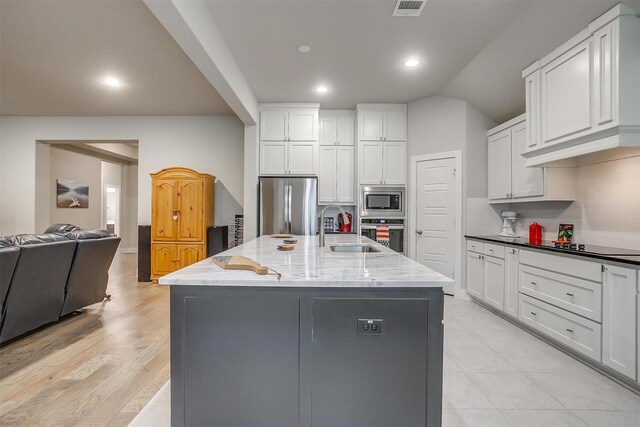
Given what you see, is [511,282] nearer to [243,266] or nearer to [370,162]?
[370,162]

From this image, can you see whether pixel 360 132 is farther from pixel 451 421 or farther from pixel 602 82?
pixel 451 421

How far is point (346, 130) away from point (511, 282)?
316cm

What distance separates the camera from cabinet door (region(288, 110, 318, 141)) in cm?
466

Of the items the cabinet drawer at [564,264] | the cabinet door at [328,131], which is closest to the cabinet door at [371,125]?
the cabinet door at [328,131]

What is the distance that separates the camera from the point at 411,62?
338cm

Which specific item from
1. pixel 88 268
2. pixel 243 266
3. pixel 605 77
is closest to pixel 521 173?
pixel 605 77

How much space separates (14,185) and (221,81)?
5389 mm

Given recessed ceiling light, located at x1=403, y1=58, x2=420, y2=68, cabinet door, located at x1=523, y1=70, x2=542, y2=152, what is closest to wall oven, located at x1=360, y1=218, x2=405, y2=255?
cabinet door, located at x1=523, y1=70, x2=542, y2=152

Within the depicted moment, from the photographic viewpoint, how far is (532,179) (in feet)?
10.7

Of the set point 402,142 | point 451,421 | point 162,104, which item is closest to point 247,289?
point 451,421

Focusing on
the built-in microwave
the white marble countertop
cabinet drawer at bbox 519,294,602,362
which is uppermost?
the built-in microwave

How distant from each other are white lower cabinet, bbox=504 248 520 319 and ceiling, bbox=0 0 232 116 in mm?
4154

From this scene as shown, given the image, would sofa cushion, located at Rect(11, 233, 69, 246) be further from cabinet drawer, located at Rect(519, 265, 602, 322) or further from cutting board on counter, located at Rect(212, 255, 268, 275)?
cabinet drawer, located at Rect(519, 265, 602, 322)

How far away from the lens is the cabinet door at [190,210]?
16.2 feet
